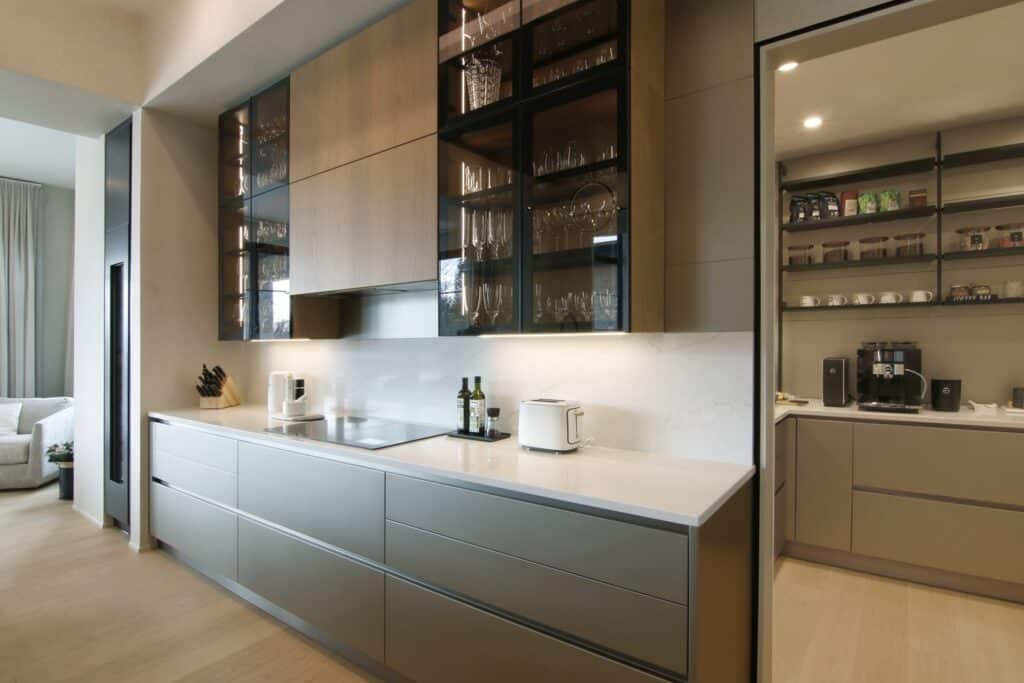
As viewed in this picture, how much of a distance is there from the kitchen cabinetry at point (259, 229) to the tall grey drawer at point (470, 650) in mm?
1692

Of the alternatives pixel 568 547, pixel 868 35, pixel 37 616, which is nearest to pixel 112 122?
pixel 37 616

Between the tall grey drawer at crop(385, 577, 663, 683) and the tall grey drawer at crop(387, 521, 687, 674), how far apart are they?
5 cm

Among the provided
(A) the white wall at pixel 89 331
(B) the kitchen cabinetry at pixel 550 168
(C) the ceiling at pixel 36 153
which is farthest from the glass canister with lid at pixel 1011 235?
(C) the ceiling at pixel 36 153

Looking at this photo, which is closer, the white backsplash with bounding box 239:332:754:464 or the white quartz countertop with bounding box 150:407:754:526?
the white quartz countertop with bounding box 150:407:754:526

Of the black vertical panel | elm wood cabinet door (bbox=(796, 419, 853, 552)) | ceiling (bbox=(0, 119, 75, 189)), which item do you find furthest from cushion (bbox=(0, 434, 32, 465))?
elm wood cabinet door (bbox=(796, 419, 853, 552))

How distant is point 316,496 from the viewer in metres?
2.18

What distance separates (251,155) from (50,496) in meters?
3.54

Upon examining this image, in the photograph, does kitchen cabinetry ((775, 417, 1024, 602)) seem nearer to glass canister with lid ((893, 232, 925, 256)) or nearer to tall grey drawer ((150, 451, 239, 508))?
glass canister with lid ((893, 232, 925, 256))

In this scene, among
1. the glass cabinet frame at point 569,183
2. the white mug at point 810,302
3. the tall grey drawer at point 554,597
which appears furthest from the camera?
the white mug at point 810,302

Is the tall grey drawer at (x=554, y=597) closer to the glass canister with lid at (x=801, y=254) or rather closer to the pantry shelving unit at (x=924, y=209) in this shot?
the pantry shelving unit at (x=924, y=209)

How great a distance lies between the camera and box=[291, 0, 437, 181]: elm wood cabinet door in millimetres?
2223

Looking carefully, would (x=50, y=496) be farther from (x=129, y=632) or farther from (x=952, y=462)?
(x=952, y=462)

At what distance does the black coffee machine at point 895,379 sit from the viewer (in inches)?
121

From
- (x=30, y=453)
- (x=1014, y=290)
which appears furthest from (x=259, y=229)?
(x=1014, y=290)
